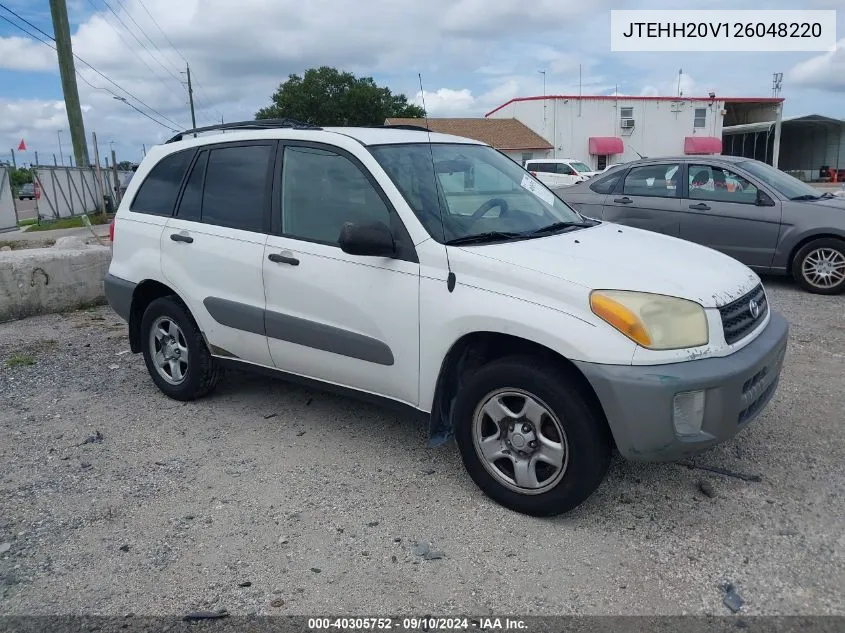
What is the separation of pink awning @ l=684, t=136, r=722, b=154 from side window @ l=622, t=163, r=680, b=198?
37668 millimetres

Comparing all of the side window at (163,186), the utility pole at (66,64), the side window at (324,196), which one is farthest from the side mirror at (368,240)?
the utility pole at (66,64)

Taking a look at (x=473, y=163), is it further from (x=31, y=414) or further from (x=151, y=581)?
(x=31, y=414)

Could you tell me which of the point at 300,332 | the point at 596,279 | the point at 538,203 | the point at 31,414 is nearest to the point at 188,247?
the point at 300,332

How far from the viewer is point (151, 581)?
295 centimetres

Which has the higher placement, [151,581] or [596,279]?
[596,279]

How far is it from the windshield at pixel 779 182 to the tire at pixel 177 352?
265 inches

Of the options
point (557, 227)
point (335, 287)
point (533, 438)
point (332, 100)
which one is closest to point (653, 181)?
point (557, 227)

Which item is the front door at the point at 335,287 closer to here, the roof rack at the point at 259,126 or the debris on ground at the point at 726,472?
the roof rack at the point at 259,126

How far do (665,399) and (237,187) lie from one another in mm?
→ 2941

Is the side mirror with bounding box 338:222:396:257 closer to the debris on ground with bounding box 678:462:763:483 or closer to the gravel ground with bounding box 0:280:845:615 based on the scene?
the gravel ground with bounding box 0:280:845:615

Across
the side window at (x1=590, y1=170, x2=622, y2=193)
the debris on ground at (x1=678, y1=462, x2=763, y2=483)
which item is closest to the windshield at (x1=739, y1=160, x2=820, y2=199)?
the side window at (x1=590, y1=170, x2=622, y2=193)

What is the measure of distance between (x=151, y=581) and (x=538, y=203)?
296 cm

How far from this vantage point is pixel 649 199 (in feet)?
28.5

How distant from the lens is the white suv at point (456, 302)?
3018 millimetres
